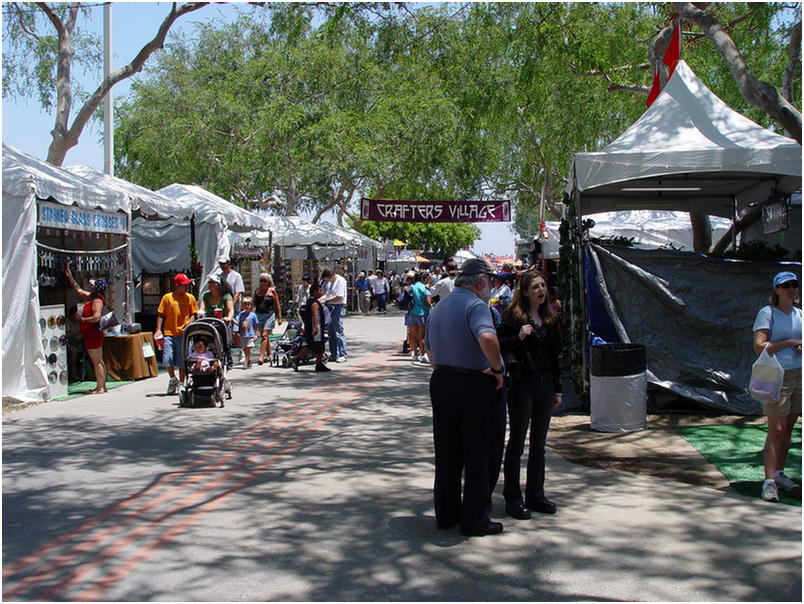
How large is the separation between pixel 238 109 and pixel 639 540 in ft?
91.6

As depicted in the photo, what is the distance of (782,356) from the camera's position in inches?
246

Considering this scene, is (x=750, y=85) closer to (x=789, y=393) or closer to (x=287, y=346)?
(x=789, y=393)

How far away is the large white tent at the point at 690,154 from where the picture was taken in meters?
9.52

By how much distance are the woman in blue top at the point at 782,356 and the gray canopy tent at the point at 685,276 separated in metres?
3.40

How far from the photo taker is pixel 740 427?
9156 millimetres

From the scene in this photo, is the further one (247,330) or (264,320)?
(264,320)

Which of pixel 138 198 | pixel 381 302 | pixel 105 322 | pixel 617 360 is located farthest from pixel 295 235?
pixel 617 360

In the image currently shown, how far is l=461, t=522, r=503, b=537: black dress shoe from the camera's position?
555 centimetres

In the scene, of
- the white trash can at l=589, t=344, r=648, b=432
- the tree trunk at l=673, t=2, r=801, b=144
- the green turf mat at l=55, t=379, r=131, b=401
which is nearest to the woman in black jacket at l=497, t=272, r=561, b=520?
the white trash can at l=589, t=344, r=648, b=432

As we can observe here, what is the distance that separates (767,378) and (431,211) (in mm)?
15746

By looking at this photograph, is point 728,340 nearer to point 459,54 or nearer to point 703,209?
point 703,209

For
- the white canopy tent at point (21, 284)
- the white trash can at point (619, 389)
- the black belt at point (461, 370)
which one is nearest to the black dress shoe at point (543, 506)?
the black belt at point (461, 370)

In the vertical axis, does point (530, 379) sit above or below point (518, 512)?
above

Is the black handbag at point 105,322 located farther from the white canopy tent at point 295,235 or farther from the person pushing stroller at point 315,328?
the white canopy tent at point 295,235
